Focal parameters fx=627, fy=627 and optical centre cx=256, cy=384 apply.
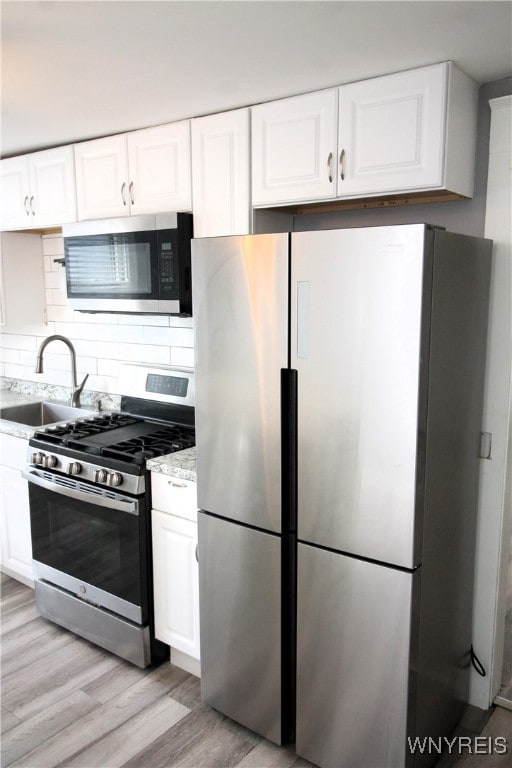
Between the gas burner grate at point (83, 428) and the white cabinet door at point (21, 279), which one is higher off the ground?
the white cabinet door at point (21, 279)

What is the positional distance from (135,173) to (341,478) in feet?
5.66

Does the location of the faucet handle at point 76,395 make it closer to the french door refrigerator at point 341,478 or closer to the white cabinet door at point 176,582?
the white cabinet door at point 176,582

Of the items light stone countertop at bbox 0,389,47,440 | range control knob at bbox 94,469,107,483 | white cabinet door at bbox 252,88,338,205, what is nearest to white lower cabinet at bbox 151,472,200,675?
range control knob at bbox 94,469,107,483

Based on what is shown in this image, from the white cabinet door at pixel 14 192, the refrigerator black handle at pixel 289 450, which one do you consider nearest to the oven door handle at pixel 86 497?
the refrigerator black handle at pixel 289 450

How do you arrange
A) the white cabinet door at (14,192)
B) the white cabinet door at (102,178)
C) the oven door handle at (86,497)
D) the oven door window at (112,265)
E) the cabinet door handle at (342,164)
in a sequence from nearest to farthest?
1. the cabinet door handle at (342,164)
2. the oven door handle at (86,497)
3. the oven door window at (112,265)
4. the white cabinet door at (102,178)
5. the white cabinet door at (14,192)

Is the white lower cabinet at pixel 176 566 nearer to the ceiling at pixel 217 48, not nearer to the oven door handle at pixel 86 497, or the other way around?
the oven door handle at pixel 86 497

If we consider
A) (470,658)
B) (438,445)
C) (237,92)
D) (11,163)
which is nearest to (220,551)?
(438,445)

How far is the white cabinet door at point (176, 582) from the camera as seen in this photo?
250cm

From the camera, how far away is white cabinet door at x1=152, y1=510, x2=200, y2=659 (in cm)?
250

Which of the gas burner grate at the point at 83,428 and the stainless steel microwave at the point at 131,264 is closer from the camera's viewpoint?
the stainless steel microwave at the point at 131,264

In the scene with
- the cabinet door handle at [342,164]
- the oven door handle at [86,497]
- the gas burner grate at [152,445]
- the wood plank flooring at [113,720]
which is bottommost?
the wood plank flooring at [113,720]

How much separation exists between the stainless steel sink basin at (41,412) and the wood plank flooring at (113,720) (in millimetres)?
1255

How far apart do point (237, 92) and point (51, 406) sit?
226cm

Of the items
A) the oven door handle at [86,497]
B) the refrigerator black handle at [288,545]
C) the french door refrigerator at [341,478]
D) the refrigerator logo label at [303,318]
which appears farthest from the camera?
the oven door handle at [86,497]
